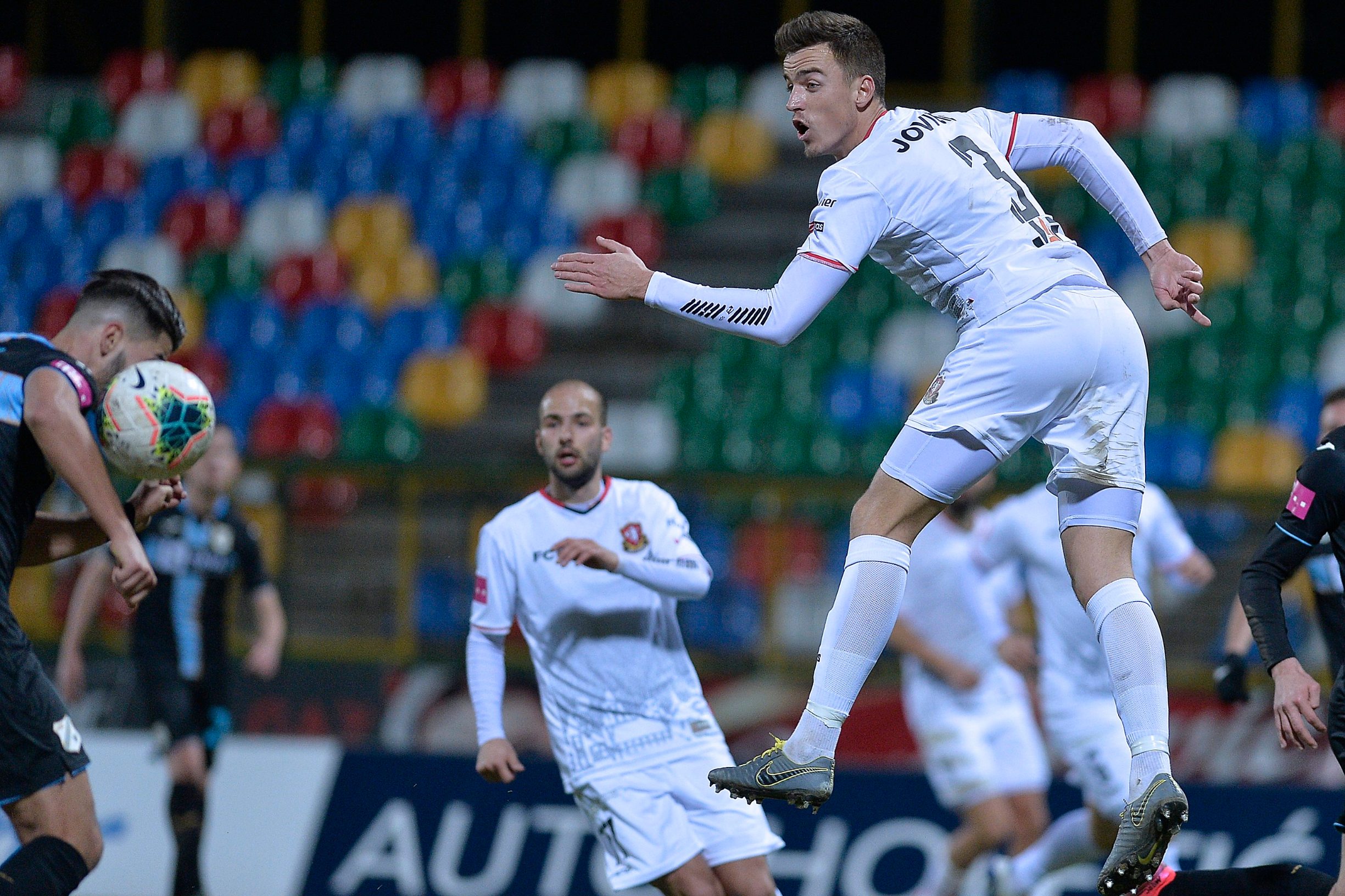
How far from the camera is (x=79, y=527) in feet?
16.5

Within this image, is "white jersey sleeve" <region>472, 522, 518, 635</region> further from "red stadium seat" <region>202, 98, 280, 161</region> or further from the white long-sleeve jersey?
"red stadium seat" <region>202, 98, 280, 161</region>

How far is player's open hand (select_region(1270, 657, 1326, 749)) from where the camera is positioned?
4.50m

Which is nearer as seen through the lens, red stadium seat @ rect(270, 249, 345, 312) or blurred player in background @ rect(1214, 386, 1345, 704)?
blurred player in background @ rect(1214, 386, 1345, 704)

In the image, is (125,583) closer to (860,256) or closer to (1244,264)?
(860,256)

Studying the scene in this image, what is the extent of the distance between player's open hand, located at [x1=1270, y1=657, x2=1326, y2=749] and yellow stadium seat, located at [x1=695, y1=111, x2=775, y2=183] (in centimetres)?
1295

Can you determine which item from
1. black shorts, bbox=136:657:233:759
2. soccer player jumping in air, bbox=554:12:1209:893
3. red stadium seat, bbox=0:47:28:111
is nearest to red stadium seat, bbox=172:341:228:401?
black shorts, bbox=136:657:233:759

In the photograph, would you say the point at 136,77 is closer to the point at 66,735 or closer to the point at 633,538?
the point at 633,538

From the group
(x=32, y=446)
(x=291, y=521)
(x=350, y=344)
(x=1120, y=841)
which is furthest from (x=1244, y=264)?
(x=32, y=446)

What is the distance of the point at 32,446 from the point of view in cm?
452

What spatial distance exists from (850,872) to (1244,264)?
360 inches

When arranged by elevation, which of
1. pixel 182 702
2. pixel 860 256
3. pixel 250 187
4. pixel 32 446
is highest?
pixel 250 187

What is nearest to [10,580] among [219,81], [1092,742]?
[1092,742]

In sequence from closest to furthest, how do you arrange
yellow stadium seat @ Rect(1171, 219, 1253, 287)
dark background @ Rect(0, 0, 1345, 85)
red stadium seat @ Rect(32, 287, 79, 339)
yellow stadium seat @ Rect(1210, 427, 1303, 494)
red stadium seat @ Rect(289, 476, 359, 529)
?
red stadium seat @ Rect(289, 476, 359, 529) → yellow stadium seat @ Rect(1210, 427, 1303, 494) → red stadium seat @ Rect(32, 287, 79, 339) → yellow stadium seat @ Rect(1171, 219, 1253, 287) → dark background @ Rect(0, 0, 1345, 85)

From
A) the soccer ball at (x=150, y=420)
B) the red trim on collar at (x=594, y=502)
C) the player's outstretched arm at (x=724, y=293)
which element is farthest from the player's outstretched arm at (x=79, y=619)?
the player's outstretched arm at (x=724, y=293)
